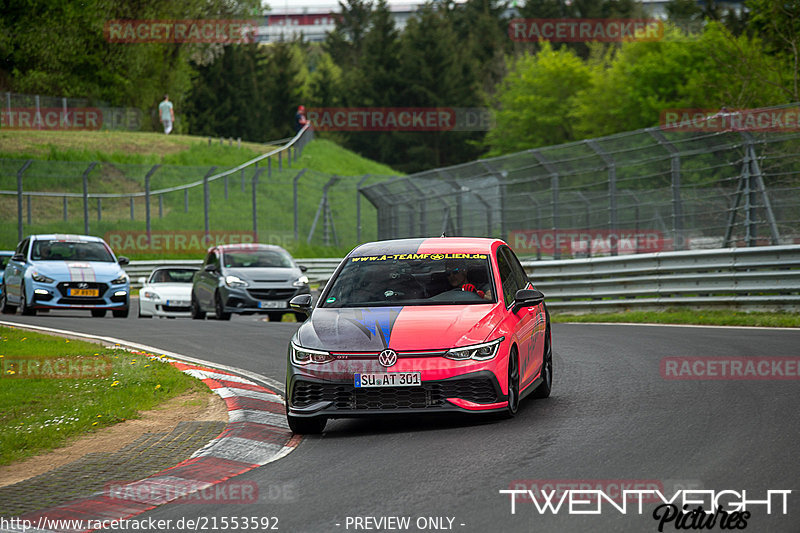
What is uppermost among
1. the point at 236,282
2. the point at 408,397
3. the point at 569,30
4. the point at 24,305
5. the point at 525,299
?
the point at 569,30

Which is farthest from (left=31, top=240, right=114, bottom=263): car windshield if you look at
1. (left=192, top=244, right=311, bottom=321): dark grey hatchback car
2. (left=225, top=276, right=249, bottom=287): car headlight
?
(left=225, top=276, right=249, bottom=287): car headlight

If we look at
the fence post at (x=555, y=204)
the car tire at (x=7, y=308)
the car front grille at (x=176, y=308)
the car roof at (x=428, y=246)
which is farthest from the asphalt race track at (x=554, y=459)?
the car tire at (x=7, y=308)

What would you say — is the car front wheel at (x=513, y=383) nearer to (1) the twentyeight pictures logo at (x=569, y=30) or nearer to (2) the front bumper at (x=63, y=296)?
(2) the front bumper at (x=63, y=296)

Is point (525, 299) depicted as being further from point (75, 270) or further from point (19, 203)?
point (19, 203)

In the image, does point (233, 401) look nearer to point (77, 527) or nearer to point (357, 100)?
point (77, 527)

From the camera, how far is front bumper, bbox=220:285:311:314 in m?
22.0

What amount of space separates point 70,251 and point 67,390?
1324cm

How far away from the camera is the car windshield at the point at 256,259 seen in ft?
75.5

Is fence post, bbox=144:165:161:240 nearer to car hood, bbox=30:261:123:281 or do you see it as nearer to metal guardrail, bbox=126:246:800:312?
car hood, bbox=30:261:123:281

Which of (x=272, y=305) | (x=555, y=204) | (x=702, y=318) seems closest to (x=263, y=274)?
(x=272, y=305)

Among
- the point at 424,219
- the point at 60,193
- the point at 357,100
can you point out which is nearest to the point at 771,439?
the point at 424,219

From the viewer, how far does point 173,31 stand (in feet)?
190

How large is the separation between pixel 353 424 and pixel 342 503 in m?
2.97

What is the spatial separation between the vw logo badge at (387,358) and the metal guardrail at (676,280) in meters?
10.5
